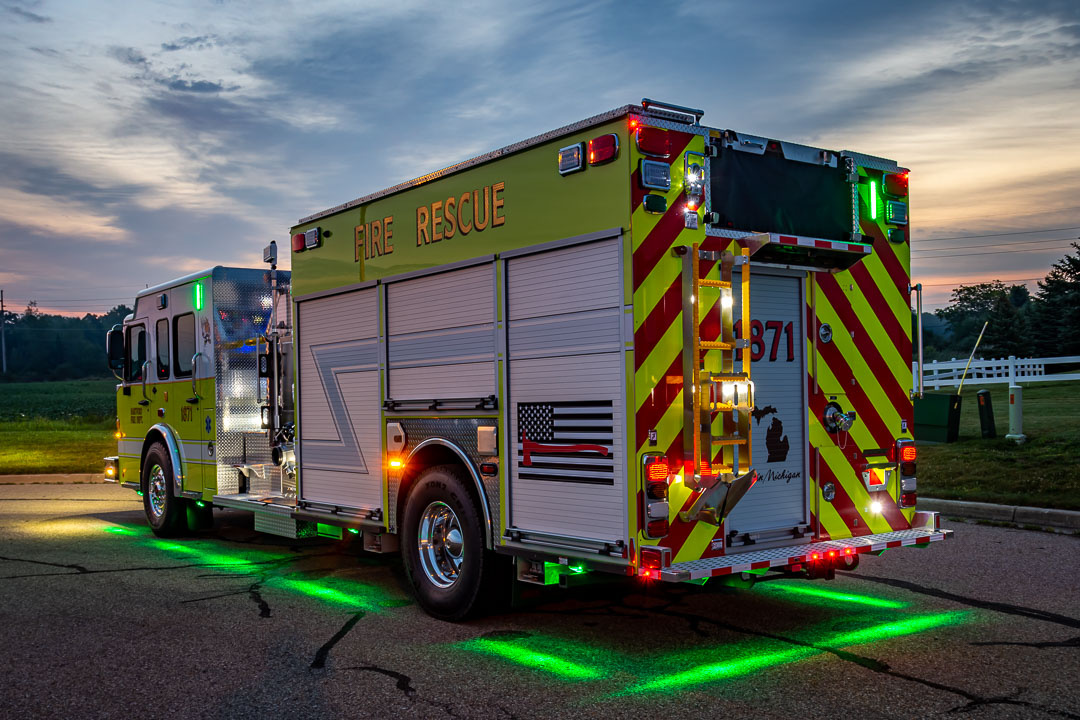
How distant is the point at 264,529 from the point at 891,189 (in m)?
6.33

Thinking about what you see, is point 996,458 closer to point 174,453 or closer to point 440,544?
point 440,544

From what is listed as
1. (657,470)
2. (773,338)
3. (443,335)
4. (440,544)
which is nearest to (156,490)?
(440,544)

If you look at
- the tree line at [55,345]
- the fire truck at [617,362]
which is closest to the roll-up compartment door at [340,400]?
the fire truck at [617,362]

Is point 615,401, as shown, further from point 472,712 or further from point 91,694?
point 91,694

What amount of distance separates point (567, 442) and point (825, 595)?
2766 mm

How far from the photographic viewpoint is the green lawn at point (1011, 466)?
1148 cm

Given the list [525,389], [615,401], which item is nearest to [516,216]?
[525,389]

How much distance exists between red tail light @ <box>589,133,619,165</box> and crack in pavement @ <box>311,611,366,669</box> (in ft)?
10.9

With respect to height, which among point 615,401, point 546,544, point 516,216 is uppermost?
point 516,216

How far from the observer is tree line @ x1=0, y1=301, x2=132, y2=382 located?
130 metres

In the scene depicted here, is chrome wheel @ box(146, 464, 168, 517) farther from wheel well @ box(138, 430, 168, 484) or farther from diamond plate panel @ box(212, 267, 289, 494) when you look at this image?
diamond plate panel @ box(212, 267, 289, 494)

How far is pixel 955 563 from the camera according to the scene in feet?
27.6

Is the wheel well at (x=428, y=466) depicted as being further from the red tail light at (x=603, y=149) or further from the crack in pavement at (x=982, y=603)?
the crack in pavement at (x=982, y=603)

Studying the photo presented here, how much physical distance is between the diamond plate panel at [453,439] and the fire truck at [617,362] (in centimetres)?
2
